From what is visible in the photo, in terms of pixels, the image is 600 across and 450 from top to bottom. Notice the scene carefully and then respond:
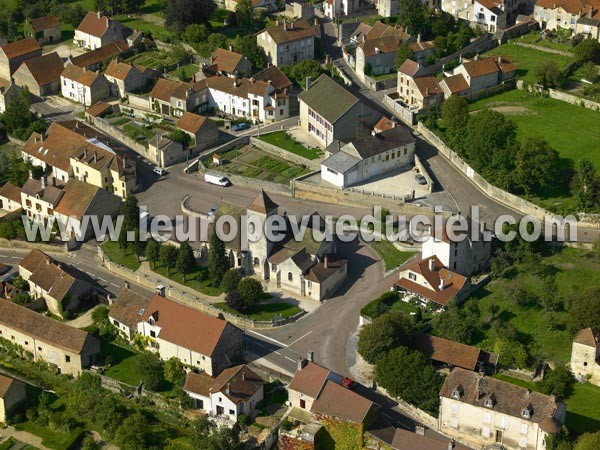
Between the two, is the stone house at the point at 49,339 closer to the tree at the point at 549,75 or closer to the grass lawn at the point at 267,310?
the grass lawn at the point at 267,310

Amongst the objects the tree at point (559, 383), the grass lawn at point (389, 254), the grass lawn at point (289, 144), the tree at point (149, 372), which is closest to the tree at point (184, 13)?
→ the grass lawn at point (289, 144)

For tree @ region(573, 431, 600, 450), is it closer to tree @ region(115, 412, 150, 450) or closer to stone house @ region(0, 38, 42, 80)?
tree @ region(115, 412, 150, 450)

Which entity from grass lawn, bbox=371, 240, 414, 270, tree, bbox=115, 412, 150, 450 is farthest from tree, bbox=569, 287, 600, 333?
tree, bbox=115, 412, 150, 450

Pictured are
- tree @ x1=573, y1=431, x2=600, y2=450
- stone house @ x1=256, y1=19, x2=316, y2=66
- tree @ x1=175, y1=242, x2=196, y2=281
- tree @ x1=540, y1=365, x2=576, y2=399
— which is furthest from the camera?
stone house @ x1=256, y1=19, x2=316, y2=66

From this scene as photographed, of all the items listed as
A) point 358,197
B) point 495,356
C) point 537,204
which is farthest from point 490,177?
point 495,356

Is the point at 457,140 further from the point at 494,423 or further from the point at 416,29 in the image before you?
the point at 494,423
